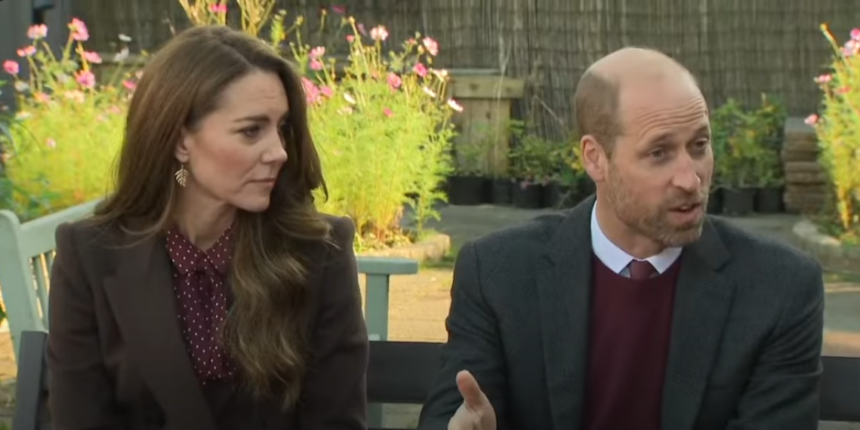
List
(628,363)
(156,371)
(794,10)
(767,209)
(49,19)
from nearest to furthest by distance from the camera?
(628,363) < (156,371) < (49,19) < (767,209) < (794,10)

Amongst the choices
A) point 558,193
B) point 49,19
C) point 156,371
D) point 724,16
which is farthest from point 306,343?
point 724,16

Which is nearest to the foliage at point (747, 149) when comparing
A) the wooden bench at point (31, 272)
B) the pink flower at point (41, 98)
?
the pink flower at point (41, 98)

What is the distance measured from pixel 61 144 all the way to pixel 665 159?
4683 millimetres

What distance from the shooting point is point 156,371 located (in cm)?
291

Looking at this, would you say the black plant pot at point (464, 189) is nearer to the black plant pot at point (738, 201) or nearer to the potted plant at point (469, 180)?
the potted plant at point (469, 180)

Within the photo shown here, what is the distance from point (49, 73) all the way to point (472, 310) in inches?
207

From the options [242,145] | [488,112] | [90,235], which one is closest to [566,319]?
[242,145]

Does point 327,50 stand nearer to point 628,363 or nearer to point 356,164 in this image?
point 356,164

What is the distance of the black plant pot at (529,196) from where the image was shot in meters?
10.9

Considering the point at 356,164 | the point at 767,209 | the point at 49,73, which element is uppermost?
the point at 49,73

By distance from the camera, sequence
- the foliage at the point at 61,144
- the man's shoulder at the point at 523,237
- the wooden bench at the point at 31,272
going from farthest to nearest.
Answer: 1. the foliage at the point at 61,144
2. the wooden bench at the point at 31,272
3. the man's shoulder at the point at 523,237

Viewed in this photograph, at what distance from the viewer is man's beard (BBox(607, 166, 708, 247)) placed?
8.59ft

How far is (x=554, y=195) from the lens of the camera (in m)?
10.8

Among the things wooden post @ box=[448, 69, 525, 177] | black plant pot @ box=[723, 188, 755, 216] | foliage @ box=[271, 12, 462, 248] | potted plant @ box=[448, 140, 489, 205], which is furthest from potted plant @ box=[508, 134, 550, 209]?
foliage @ box=[271, 12, 462, 248]
